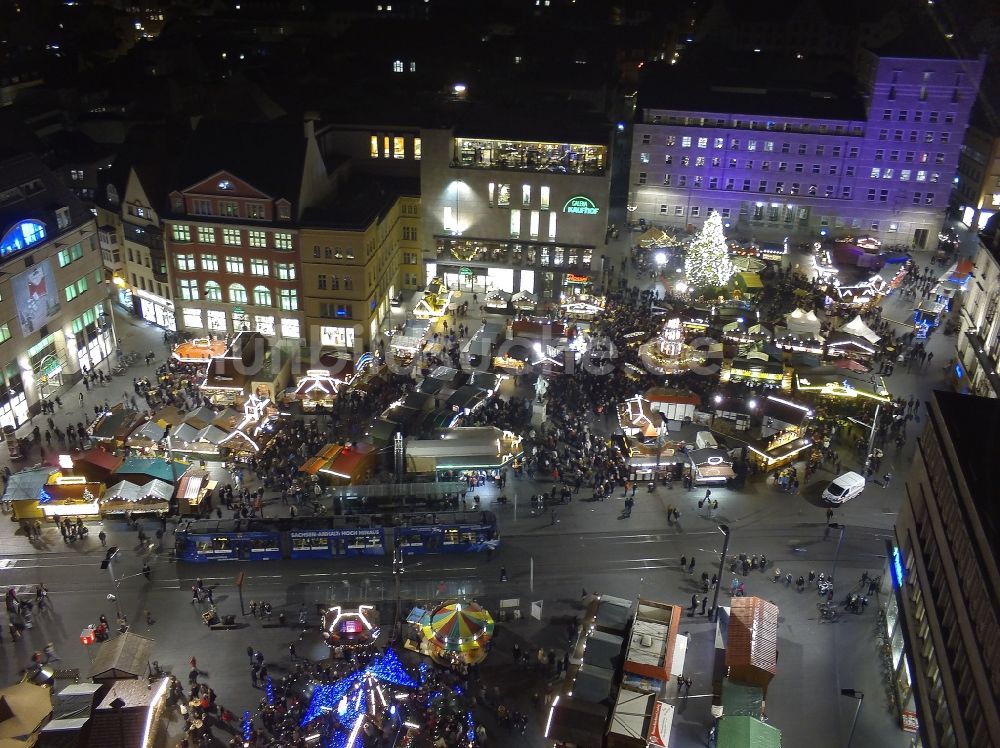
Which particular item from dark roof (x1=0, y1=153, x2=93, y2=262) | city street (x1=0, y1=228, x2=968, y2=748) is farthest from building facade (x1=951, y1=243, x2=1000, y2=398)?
dark roof (x1=0, y1=153, x2=93, y2=262)

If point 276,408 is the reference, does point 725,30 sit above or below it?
above

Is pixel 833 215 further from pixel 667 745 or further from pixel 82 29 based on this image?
pixel 82 29

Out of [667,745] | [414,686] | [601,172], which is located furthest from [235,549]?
[601,172]

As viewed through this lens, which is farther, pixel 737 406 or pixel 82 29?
pixel 82 29

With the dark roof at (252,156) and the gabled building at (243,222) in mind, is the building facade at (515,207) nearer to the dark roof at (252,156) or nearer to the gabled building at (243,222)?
the gabled building at (243,222)

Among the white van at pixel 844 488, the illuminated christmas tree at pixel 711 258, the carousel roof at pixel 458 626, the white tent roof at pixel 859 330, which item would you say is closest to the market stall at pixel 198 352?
the carousel roof at pixel 458 626

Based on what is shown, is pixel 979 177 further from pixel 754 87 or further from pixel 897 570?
pixel 897 570

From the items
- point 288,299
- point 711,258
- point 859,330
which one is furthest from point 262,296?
point 859,330
